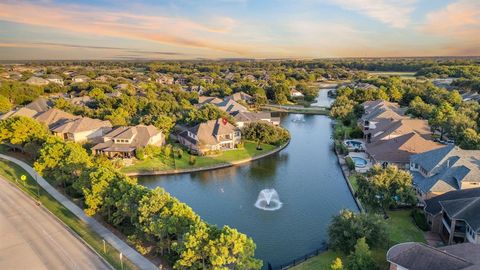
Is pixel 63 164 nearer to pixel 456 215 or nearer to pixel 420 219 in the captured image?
pixel 420 219

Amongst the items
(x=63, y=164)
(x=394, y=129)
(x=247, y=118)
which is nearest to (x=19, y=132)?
(x=63, y=164)

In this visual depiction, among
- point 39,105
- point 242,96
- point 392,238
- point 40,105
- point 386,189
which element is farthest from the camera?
point 242,96

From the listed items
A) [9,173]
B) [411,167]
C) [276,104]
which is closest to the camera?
[411,167]

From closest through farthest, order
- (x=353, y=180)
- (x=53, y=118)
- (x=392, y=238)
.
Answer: (x=392, y=238), (x=353, y=180), (x=53, y=118)

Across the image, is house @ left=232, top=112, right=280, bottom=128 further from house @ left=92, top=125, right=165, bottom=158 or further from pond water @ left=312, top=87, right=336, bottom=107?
pond water @ left=312, top=87, right=336, bottom=107

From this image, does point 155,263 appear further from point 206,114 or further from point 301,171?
point 206,114

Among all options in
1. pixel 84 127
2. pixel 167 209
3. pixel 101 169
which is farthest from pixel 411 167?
pixel 84 127

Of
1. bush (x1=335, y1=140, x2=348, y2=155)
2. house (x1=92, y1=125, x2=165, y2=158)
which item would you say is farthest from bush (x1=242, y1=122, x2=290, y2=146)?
house (x1=92, y1=125, x2=165, y2=158)

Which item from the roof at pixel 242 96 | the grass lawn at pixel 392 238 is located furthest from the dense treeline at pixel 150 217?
the roof at pixel 242 96
